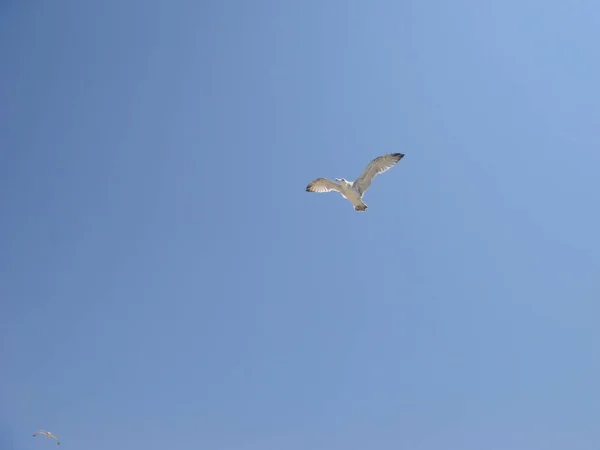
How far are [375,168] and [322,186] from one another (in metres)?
3.45

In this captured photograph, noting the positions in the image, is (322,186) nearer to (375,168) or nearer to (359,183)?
(359,183)

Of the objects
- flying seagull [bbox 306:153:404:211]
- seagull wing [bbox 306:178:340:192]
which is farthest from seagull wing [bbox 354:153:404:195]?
seagull wing [bbox 306:178:340:192]

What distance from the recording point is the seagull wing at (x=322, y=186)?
1216 inches

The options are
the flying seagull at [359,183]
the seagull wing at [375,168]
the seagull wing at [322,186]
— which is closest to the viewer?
the seagull wing at [375,168]

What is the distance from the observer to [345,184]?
30.2 metres

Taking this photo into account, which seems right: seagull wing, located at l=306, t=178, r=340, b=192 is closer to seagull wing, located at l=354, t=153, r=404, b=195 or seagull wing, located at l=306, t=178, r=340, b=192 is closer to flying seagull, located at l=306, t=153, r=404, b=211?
flying seagull, located at l=306, t=153, r=404, b=211

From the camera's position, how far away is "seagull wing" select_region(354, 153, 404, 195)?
29.3 metres

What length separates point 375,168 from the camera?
30.0 meters

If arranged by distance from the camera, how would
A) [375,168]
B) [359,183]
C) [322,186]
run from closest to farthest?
[375,168] → [359,183] → [322,186]

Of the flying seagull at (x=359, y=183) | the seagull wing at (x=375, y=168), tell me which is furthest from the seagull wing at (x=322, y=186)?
the seagull wing at (x=375, y=168)

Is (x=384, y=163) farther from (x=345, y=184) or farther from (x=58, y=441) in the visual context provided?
(x=58, y=441)

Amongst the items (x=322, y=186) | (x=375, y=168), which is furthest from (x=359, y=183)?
(x=322, y=186)

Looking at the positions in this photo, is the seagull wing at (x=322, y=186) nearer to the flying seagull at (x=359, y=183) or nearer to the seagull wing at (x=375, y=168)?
the flying seagull at (x=359, y=183)

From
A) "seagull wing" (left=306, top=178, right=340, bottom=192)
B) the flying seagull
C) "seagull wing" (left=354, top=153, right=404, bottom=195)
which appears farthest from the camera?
"seagull wing" (left=306, top=178, right=340, bottom=192)
